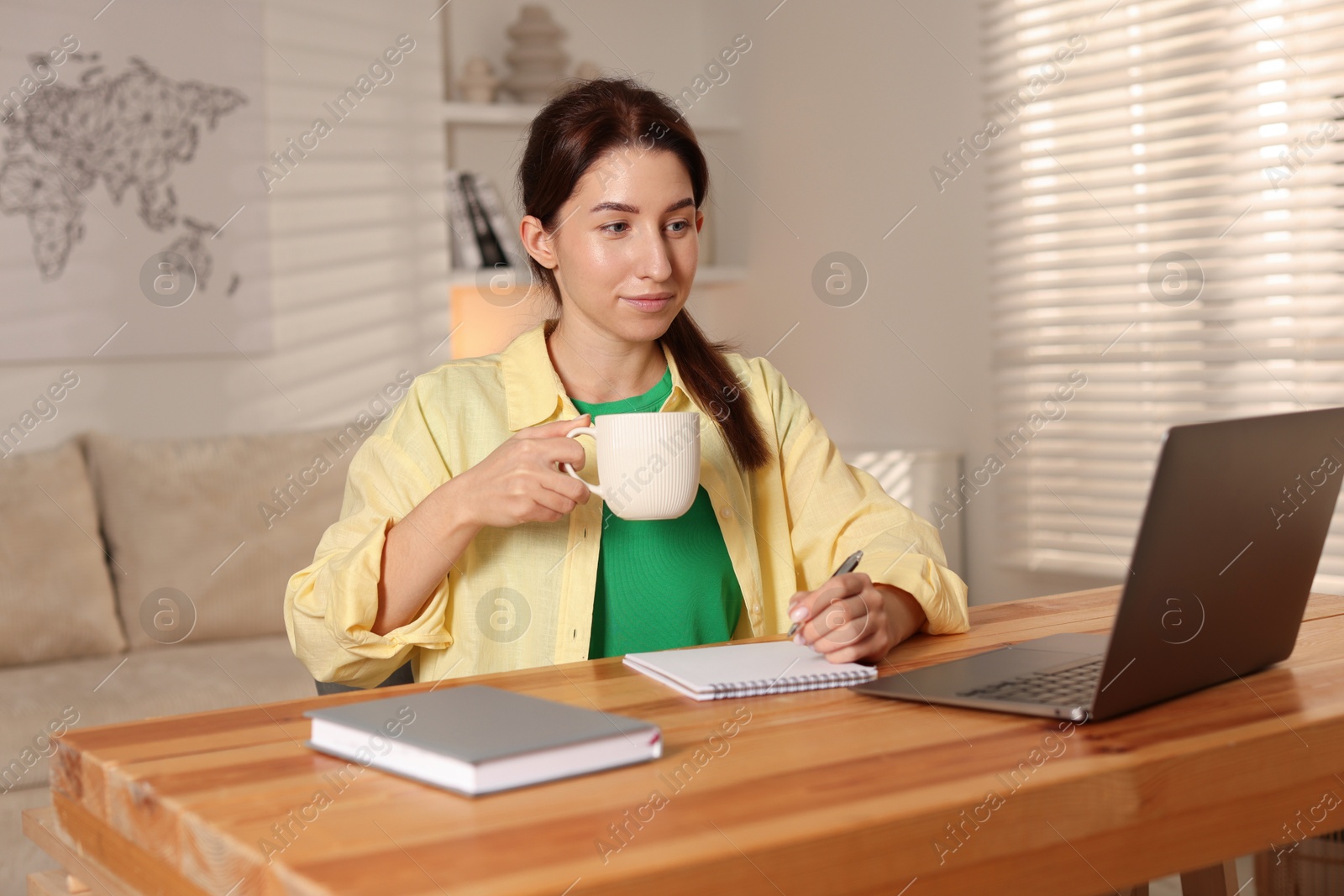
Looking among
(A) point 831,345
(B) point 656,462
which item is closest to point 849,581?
(B) point 656,462

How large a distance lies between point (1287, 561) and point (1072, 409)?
6.58 feet

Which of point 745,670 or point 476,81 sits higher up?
point 476,81

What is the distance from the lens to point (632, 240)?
4.78 feet

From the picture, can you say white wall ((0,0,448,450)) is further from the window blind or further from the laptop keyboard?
the laptop keyboard

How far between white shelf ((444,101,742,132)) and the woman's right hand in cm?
281

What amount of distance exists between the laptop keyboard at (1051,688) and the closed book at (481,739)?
0.98ft

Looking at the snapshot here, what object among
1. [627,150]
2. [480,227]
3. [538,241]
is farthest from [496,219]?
[627,150]

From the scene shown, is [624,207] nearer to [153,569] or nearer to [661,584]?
[661,584]

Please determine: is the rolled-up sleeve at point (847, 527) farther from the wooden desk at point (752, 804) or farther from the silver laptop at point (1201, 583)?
the wooden desk at point (752, 804)

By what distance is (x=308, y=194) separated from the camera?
3607mm

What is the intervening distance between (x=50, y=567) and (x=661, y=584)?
195 cm

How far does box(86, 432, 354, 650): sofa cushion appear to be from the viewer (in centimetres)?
299

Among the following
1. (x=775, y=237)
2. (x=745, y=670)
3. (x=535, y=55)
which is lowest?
(x=745, y=670)

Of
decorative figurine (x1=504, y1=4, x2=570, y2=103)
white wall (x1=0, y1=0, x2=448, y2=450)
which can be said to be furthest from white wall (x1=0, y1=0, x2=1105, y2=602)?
decorative figurine (x1=504, y1=4, x2=570, y2=103)
